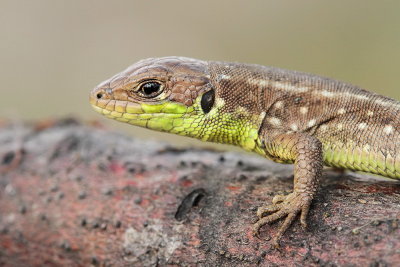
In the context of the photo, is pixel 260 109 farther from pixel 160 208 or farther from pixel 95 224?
pixel 95 224

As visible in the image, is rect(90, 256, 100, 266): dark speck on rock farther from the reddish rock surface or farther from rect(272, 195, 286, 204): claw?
rect(272, 195, 286, 204): claw

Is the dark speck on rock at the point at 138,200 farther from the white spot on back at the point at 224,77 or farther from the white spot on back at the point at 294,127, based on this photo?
the white spot on back at the point at 294,127

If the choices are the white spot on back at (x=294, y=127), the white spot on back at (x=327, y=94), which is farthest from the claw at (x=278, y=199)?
the white spot on back at (x=327, y=94)

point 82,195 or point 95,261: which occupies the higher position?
point 82,195

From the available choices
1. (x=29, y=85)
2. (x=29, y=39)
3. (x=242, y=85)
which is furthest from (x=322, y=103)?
(x=29, y=39)

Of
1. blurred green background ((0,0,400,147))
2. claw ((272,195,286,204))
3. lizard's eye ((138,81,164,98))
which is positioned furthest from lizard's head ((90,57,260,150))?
blurred green background ((0,0,400,147))

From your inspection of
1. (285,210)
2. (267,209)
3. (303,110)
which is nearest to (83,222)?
(267,209)

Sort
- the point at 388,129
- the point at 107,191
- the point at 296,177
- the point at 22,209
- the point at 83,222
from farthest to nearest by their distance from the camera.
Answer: the point at 22,209 → the point at 107,191 → the point at 83,222 → the point at 388,129 → the point at 296,177
